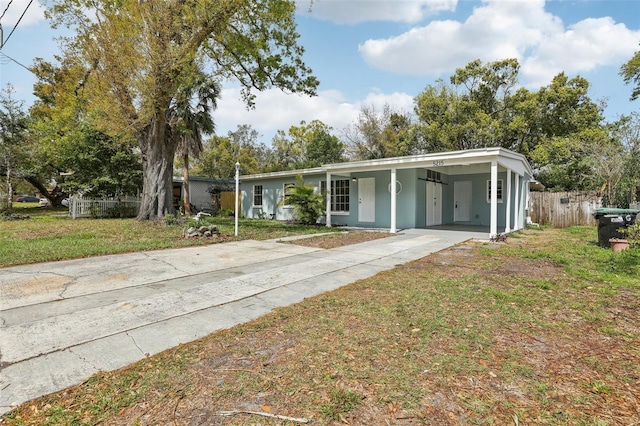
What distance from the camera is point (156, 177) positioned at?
45.0ft

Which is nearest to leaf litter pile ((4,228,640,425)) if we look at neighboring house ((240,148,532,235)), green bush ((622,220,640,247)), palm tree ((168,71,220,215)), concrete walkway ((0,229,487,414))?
concrete walkway ((0,229,487,414))

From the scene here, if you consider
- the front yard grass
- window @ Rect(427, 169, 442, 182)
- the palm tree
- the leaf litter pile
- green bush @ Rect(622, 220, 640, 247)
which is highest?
the palm tree

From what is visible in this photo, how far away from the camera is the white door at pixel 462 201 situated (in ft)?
49.9

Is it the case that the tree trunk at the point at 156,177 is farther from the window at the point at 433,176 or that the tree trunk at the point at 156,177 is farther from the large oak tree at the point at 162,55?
the window at the point at 433,176

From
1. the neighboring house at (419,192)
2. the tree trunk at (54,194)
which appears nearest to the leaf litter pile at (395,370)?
the neighboring house at (419,192)

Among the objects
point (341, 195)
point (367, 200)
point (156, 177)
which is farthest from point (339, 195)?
point (156, 177)

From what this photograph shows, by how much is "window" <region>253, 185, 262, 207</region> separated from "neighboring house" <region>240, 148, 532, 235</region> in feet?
6.95

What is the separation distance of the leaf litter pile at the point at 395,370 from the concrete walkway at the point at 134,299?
335 mm

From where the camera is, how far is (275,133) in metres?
36.7

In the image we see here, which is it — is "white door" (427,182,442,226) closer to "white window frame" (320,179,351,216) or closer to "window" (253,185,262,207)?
"white window frame" (320,179,351,216)

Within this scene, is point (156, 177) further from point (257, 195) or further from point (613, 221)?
point (613, 221)

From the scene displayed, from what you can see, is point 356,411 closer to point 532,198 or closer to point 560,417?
point 560,417

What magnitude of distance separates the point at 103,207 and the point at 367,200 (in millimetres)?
13775

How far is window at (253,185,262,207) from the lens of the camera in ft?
61.3
